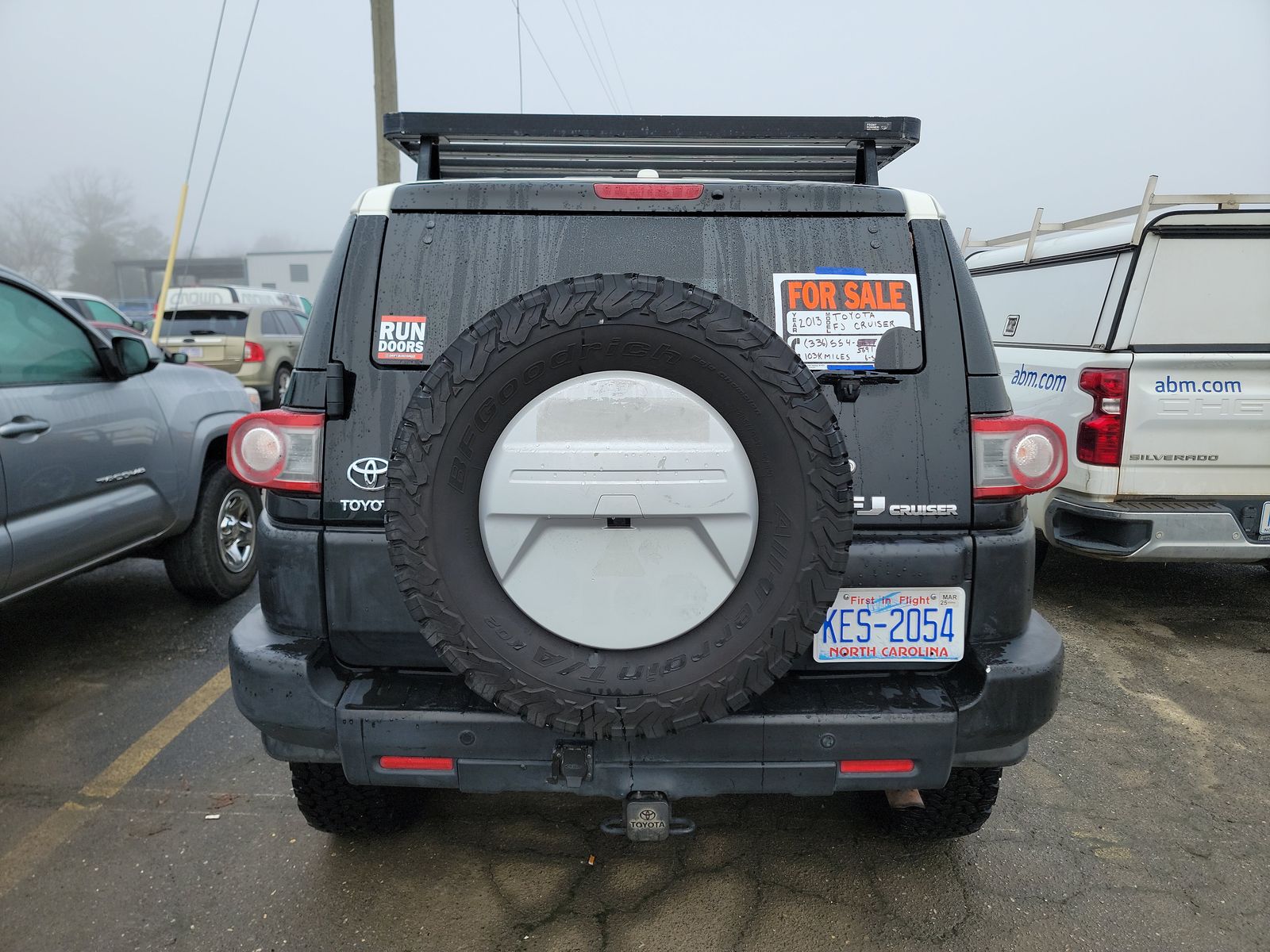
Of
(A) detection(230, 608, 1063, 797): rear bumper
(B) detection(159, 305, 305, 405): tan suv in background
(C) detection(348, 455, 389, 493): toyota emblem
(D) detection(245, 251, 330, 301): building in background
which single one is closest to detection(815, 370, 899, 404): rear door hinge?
(A) detection(230, 608, 1063, 797): rear bumper

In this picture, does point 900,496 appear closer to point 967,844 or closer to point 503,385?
point 503,385

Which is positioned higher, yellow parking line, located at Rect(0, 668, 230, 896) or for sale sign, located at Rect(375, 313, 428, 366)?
for sale sign, located at Rect(375, 313, 428, 366)

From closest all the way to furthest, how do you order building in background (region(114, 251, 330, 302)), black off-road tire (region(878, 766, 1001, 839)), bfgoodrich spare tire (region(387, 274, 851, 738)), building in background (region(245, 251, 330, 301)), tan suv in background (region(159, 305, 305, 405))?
bfgoodrich spare tire (region(387, 274, 851, 738))
black off-road tire (region(878, 766, 1001, 839))
tan suv in background (region(159, 305, 305, 405))
building in background (region(114, 251, 330, 302))
building in background (region(245, 251, 330, 301))

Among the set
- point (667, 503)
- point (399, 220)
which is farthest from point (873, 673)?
point (399, 220)

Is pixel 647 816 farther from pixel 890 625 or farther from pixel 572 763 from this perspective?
pixel 890 625

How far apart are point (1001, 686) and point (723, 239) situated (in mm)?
1249

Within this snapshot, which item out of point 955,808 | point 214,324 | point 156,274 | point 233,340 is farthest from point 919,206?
point 156,274

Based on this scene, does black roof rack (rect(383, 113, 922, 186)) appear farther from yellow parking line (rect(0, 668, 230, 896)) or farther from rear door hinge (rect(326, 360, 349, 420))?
yellow parking line (rect(0, 668, 230, 896))

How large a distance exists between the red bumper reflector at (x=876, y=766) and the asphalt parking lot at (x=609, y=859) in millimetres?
577

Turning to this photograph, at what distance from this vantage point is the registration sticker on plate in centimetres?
192

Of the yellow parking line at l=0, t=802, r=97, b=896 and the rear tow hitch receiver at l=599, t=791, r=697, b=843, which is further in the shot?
the yellow parking line at l=0, t=802, r=97, b=896

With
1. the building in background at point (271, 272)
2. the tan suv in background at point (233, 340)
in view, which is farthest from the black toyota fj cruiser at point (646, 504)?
the building in background at point (271, 272)

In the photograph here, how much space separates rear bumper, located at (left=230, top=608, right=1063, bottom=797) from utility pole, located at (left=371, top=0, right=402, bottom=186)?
30.8ft

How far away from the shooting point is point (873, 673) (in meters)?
1.97
